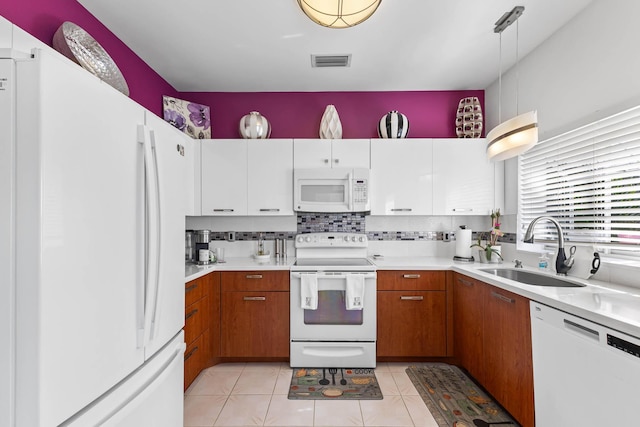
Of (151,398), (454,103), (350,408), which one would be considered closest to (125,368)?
(151,398)

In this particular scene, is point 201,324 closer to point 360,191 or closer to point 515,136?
point 360,191

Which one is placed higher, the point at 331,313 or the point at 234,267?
the point at 234,267

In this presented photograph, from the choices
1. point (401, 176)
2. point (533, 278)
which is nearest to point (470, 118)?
point (401, 176)

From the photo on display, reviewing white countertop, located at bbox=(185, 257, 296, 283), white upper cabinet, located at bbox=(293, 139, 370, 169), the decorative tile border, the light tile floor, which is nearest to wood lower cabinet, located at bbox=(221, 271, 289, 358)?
white countertop, located at bbox=(185, 257, 296, 283)

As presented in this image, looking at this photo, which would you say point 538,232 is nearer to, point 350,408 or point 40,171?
point 350,408

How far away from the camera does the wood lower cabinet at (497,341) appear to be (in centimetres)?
174

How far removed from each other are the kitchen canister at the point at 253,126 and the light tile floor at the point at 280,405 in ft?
6.95

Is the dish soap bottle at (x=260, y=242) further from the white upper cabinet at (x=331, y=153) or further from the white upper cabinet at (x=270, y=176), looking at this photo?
the white upper cabinet at (x=331, y=153)

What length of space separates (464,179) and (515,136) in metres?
1.20

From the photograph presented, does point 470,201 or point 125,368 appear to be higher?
point 470,201

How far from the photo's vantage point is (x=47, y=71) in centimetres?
82

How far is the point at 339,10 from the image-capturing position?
1642 millimetres

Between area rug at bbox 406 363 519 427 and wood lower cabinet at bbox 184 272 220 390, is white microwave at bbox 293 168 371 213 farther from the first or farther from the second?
area rug at bbox 406 363 519 427

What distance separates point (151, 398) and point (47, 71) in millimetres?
1185
